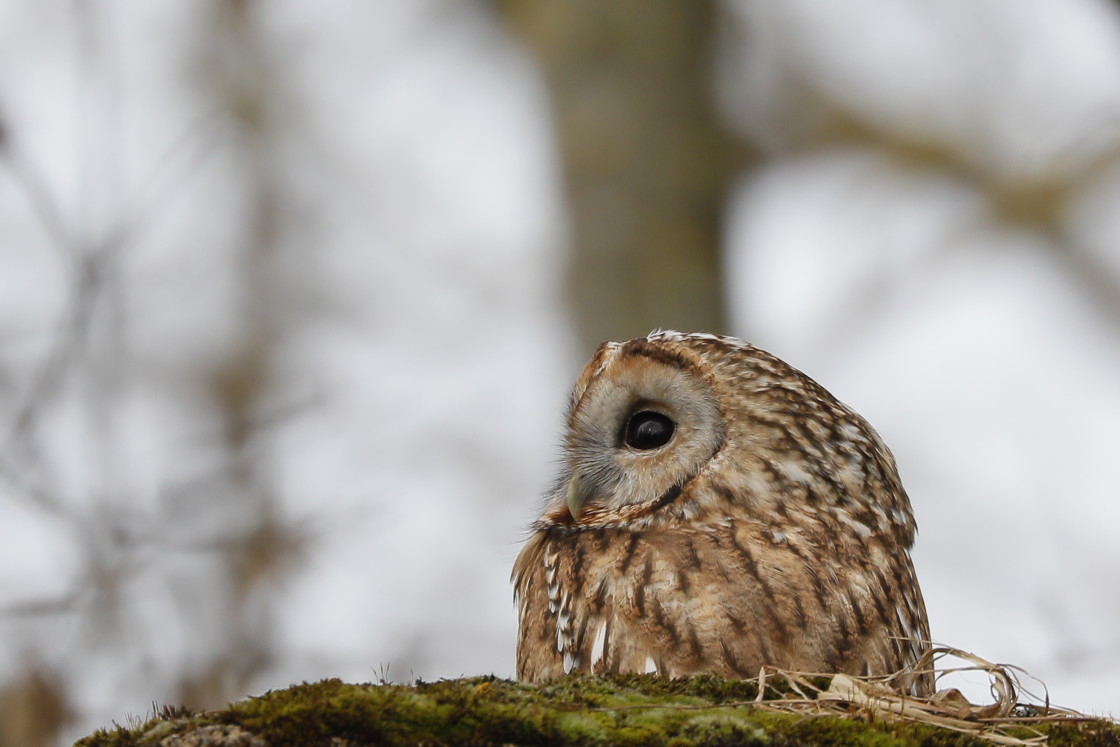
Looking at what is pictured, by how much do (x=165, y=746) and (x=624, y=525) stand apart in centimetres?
135

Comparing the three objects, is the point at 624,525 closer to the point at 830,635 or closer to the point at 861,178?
the point at 830,635

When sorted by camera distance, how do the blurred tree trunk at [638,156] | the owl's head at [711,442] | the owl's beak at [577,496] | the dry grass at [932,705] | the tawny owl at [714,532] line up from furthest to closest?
the blurred tree trunk at [638,156]
the owl's beak at [577,496]
the owl's head at [711,442]
the tawny owl at [714,532]
the dry grass at [932,705]

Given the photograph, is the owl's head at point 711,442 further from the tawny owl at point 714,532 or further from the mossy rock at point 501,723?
the mossy rock at point 501,723

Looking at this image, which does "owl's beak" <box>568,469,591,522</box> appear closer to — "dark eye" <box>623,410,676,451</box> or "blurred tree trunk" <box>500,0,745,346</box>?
"dark eye" <box>623,410,676,451</box>

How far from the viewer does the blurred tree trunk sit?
506 centimetres

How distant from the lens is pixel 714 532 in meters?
2.37

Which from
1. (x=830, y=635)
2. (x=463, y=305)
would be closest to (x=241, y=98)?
(x=463, y=305)

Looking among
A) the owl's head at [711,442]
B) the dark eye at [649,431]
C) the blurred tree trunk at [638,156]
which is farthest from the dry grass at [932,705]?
the blurred tree trunk at [638,156]

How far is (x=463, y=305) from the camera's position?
896 cm

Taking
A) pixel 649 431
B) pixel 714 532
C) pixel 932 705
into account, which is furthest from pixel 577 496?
pixel 932 705

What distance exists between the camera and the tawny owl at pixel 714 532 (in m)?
2.05

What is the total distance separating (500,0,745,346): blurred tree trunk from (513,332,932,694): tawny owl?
2.04m

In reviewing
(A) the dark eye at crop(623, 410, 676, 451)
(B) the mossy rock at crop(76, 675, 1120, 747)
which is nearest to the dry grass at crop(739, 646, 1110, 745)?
(B) the mossy rock at crop(76, 675, 1120, 747)

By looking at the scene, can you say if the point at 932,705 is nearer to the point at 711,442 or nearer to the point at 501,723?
the point at 501,723
